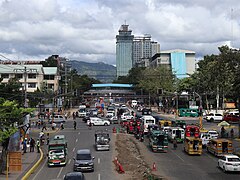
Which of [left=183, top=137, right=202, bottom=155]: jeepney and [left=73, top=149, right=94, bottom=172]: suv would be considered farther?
[left=183, top=137, right=202, bottom=155]: jeepney

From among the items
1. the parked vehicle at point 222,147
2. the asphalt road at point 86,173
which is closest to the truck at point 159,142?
the asphalt road at point 86,173

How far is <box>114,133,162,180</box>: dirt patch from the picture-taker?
105 ft

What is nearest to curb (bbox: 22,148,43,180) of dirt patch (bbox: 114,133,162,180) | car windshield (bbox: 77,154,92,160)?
car windshield (bbox: 77,154,92,160)

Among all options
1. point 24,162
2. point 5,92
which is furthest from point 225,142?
point 5,92

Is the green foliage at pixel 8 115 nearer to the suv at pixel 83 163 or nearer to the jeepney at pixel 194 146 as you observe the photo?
the suv at pixel 83 163

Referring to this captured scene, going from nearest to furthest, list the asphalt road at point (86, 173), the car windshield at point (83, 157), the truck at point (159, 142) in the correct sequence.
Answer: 1. the asphalt road at point (86, 173)
2. the car windshield at point (83, 157)
3. the truck at point (159, 142)

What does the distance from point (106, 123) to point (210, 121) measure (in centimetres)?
2301

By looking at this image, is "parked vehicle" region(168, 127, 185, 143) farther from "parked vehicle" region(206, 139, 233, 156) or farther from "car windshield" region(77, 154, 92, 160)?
"car windshield" region(77, 154, 92, 160)

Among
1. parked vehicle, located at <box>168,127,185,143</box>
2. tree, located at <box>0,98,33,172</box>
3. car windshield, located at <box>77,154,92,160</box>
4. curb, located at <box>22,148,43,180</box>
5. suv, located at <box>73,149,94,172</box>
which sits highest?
tree, located at <box>0,98,33,172</box>

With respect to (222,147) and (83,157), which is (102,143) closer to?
(83,157)

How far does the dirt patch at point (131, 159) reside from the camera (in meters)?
31.9

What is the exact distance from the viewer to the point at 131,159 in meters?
40.3

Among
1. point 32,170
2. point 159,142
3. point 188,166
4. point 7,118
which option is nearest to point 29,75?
point 159,142

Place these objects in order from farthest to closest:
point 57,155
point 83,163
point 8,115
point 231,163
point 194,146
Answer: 1. point 194,146
2. point 57,155
3. point 83,163
4. point 231,163
5. point 8,115
